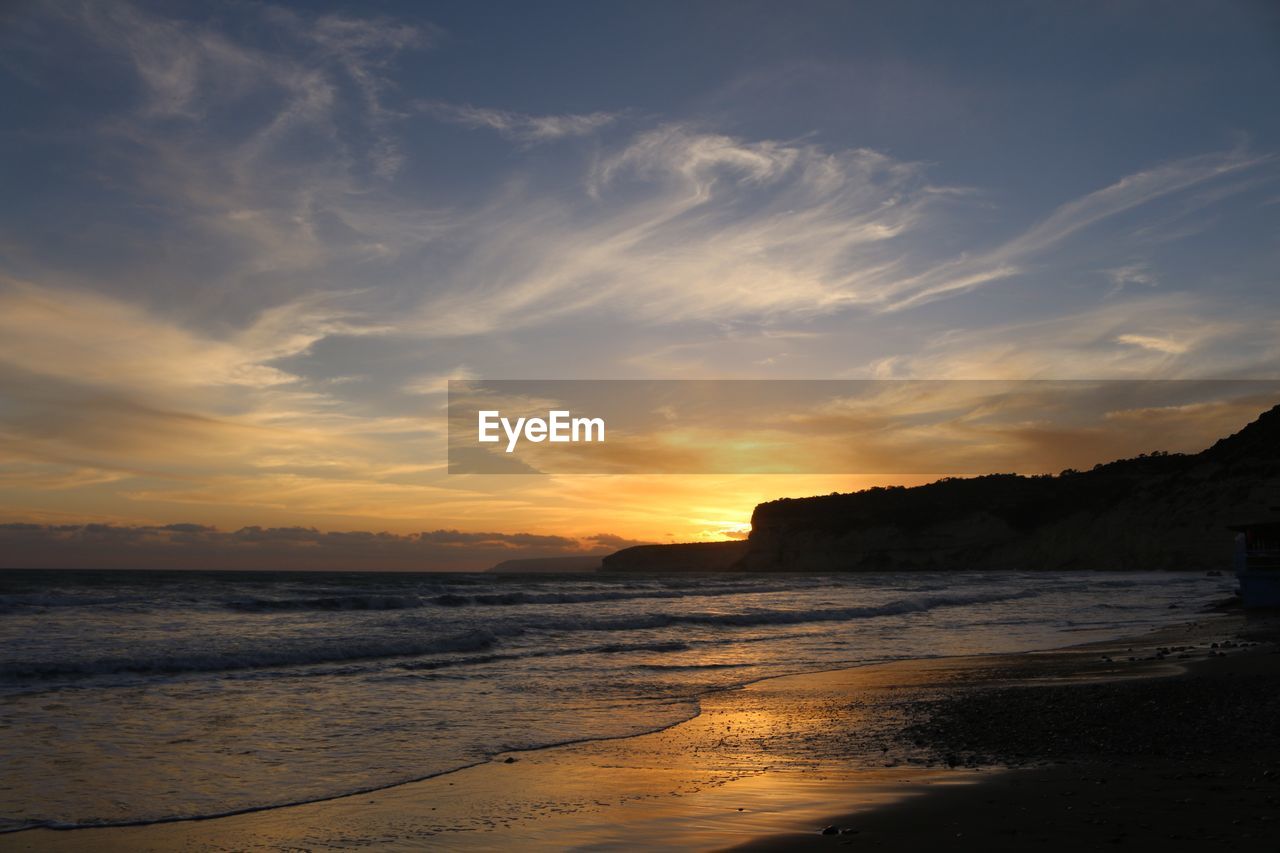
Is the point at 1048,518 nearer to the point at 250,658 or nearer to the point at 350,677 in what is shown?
the point at 250,658

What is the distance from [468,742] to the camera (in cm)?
1146

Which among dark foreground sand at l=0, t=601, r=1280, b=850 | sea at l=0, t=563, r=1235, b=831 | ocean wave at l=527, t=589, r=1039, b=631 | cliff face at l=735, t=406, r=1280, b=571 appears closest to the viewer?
dark foreground sand at l=0, t=601, r=1280, b=850

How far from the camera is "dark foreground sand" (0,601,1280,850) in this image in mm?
6762

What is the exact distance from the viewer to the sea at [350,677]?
31.5 ft

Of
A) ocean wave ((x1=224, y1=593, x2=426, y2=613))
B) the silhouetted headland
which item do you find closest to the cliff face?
the silhouetted headland

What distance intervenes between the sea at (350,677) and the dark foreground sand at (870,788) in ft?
3.22

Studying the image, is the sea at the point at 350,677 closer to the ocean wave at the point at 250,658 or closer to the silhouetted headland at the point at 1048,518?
the ocean wave at the point at 250,658

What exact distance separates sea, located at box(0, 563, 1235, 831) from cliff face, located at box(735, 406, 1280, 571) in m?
53.1

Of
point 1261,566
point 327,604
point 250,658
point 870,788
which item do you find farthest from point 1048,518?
point 870,788

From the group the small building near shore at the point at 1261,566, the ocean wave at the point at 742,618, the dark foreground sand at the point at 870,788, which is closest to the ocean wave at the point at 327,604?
the ocean wave at the point at 742,618

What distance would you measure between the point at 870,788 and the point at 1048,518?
11759 cm

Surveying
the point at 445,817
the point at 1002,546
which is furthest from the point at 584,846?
the point at 1002,546

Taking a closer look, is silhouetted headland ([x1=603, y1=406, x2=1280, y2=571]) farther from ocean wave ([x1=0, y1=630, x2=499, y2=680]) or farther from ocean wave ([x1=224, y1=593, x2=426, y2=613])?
ocean wave ([x1=0, y1=630, x2=499, y2=680])

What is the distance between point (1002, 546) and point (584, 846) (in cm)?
11980
